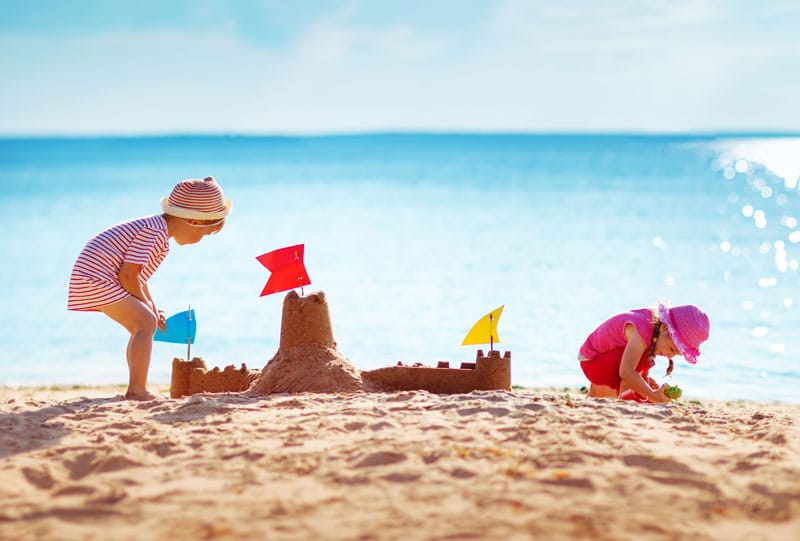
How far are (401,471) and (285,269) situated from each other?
7.14 feet

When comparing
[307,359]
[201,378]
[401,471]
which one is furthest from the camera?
[201,378]

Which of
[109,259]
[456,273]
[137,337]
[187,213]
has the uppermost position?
[456,273]

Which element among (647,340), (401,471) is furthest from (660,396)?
(401,471)

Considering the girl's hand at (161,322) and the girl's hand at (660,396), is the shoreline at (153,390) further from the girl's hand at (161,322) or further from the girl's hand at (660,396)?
the girl's hand at (660,396)

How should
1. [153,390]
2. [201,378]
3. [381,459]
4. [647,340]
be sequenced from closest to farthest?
1. [381,459]
2. [647,340]
3. [201,378]
4. [153,390]

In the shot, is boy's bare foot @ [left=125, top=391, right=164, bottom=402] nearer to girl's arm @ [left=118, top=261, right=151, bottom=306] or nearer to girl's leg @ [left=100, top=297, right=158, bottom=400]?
girl's leg @ [left=100, top=297, right=158, bottom=400]

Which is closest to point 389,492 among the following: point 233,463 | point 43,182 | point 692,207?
point 233,463

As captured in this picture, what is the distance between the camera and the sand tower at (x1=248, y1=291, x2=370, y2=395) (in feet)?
16.8

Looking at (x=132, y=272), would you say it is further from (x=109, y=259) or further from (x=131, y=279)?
(x=109, y=259)

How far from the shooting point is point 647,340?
534 centimetres

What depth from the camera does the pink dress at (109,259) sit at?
517 cm

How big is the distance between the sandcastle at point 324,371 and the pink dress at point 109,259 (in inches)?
22.9

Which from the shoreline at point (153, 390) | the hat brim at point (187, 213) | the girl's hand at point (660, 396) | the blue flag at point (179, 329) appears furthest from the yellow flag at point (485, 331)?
the shoreline at point (153, 390)

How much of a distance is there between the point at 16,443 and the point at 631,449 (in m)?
2.50
